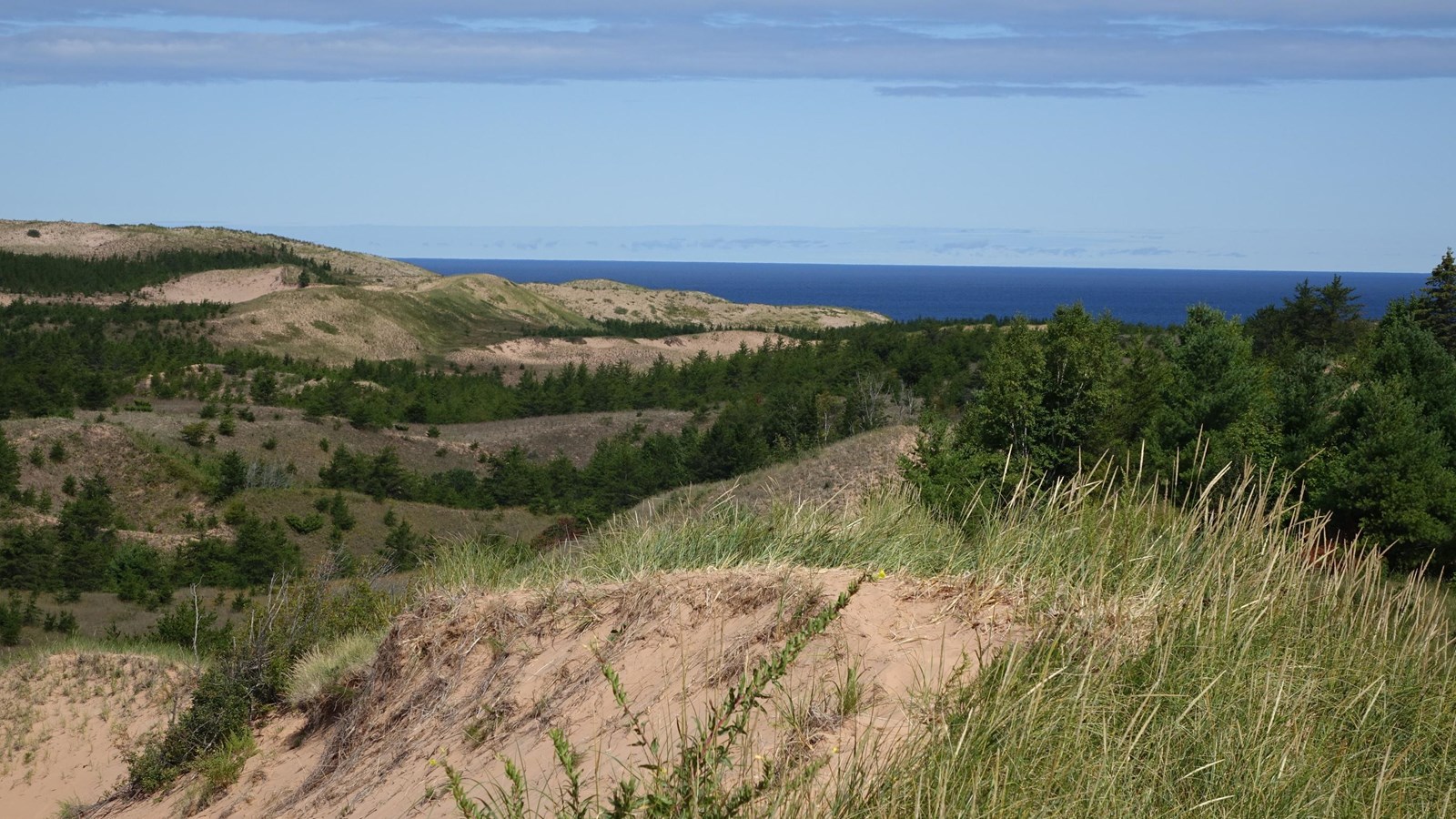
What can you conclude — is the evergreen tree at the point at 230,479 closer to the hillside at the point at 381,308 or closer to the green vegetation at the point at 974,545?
the green vegetation at the point at 974,545

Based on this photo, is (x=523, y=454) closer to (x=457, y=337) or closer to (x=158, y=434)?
(x=158, y=434)

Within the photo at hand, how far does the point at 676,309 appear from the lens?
13275 cm

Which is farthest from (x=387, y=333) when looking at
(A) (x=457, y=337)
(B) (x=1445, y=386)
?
(B) (x=1445, y=386)

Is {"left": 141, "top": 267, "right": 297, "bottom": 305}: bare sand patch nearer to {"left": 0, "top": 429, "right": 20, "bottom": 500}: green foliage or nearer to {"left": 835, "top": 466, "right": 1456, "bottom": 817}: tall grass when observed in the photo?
{"left": 0, "top": 429, "right": 20, "bottom": 500}: green foliage

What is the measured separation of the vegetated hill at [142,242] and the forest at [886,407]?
30546 millimetres

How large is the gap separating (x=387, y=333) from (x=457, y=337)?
691 cm

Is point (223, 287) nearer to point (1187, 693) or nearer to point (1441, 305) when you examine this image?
point (1441, 305)

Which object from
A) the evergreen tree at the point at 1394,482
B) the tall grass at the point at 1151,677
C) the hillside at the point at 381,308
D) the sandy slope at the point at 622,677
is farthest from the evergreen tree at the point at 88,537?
the hillside at the point at 381,308

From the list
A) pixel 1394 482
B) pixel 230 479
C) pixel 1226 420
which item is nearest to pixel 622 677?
pixel 1394 482

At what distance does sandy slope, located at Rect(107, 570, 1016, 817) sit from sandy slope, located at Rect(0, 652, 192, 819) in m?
6.68

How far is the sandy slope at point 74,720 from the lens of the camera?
1490cm

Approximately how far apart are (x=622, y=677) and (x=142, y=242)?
401ft

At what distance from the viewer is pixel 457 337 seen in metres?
94.9

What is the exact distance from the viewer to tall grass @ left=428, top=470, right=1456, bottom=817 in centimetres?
389
